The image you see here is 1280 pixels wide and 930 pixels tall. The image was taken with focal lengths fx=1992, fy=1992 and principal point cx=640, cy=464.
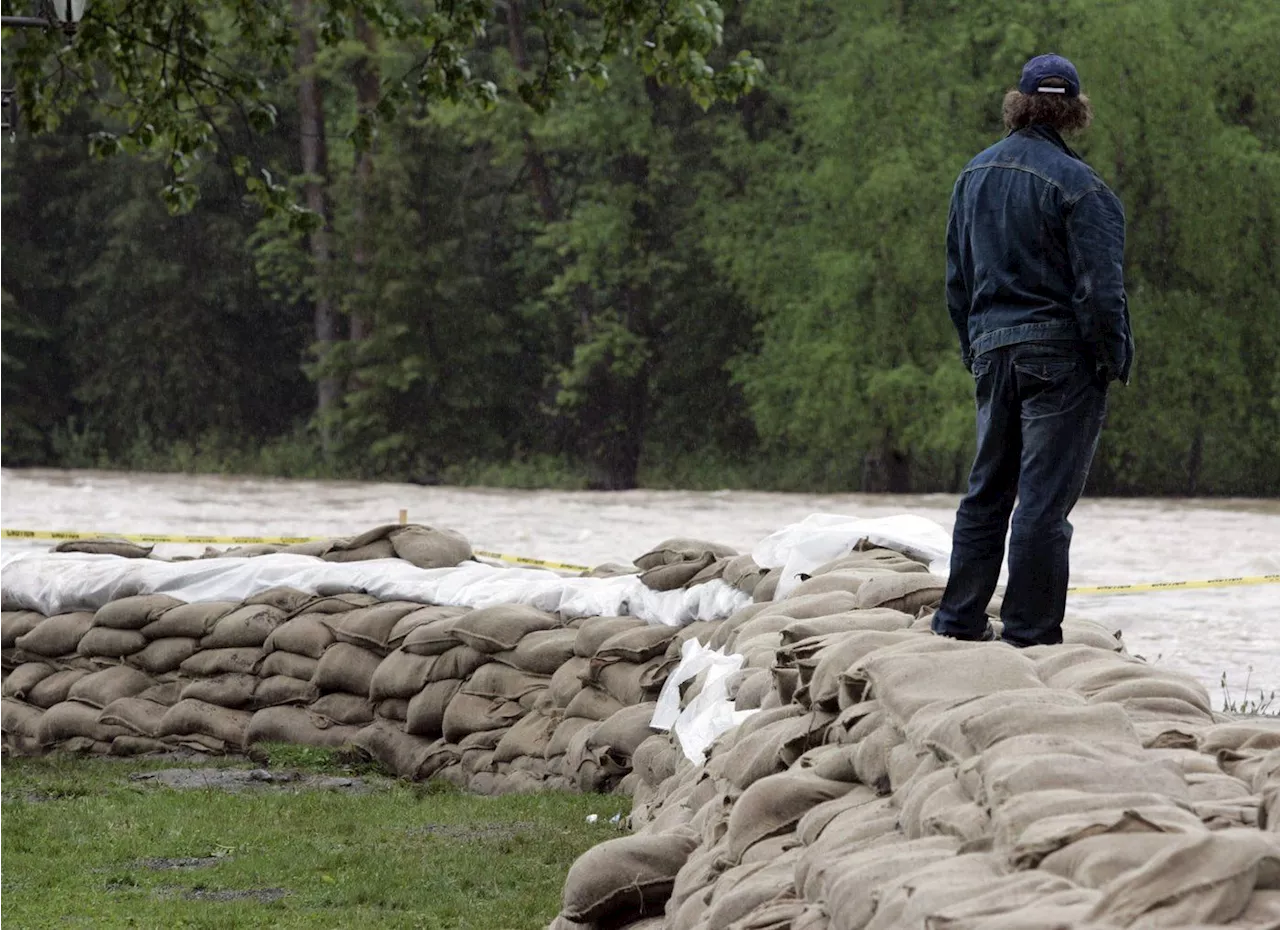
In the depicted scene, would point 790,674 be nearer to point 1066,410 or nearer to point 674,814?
point 674,814

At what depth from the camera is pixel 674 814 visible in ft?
19.3

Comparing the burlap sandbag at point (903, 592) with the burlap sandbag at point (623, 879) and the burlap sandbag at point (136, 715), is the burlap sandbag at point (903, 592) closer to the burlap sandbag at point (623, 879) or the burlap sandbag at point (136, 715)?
the burlap sandbag at point (623, 879)

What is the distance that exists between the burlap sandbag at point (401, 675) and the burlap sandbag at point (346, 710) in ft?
0.46

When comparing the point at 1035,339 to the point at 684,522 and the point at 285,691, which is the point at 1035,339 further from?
the point at 684,522

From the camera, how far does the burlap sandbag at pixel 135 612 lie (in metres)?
9.78

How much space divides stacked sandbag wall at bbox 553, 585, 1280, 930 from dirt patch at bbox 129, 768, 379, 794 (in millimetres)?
2747

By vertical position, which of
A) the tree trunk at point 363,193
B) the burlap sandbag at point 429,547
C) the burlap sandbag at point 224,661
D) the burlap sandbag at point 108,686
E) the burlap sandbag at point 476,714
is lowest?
the burlap sandbag at point 108,686

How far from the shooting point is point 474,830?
7203mm

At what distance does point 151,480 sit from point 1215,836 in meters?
25.0

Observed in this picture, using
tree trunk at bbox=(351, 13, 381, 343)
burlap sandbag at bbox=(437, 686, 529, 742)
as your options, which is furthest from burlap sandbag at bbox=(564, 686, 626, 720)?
tree trunk at bbox=(351, 13, 381, 343)

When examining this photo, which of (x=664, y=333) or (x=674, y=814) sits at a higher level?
(x=664, y=333)

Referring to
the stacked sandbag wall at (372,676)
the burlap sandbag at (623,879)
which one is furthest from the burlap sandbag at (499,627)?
the burlap sandbag at (623,879)

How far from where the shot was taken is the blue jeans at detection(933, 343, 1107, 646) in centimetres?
538

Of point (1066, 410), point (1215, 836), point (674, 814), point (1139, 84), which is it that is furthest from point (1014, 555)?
point (1139, 84)
